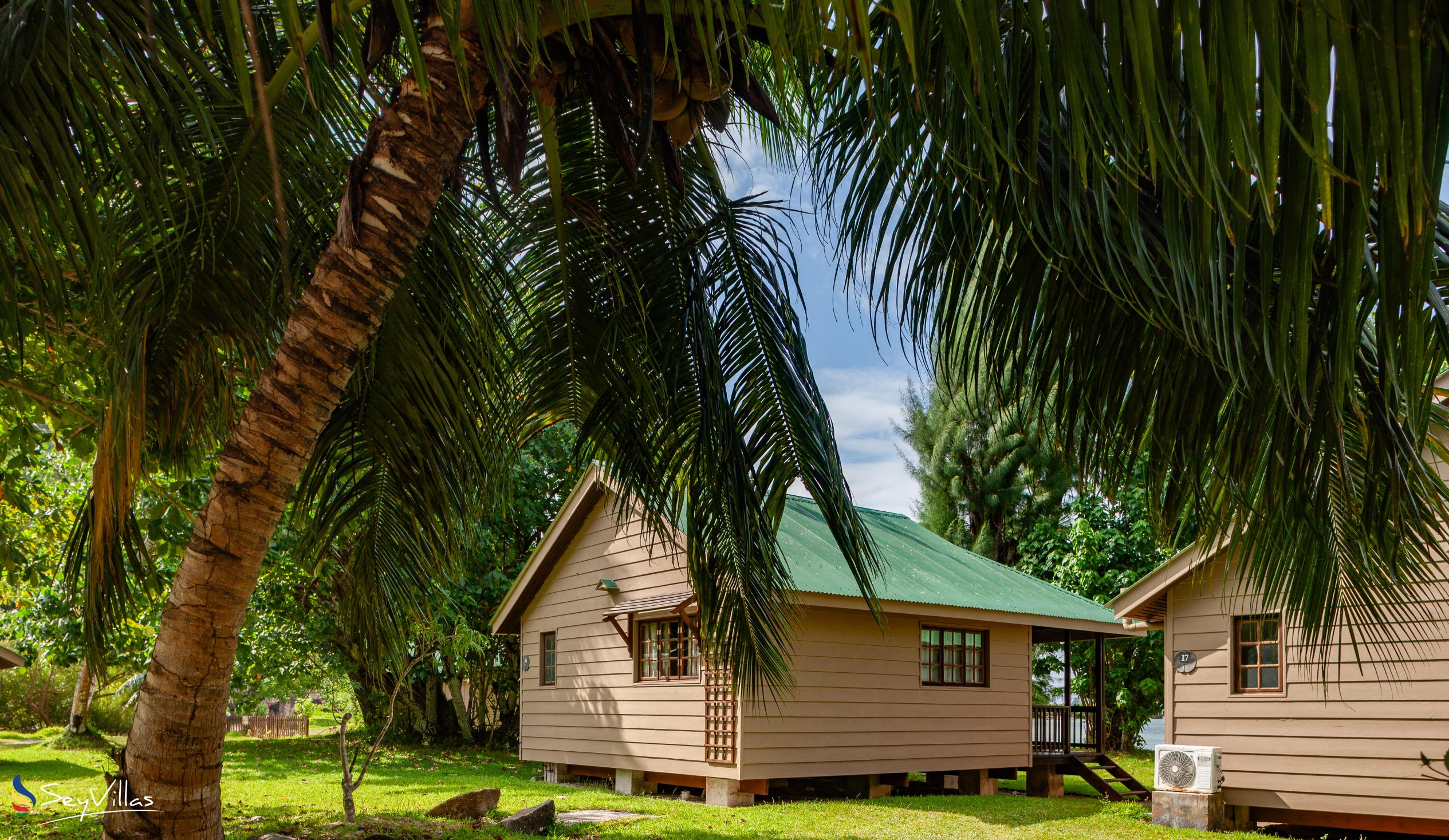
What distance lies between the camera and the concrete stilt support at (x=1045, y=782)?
15.5 meters

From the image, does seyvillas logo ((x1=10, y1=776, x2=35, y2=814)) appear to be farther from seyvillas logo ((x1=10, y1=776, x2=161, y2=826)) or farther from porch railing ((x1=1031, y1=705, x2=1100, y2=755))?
porch railing ((x1=1031, y1=705, x2=1100, y2=755))

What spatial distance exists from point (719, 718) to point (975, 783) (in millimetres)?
4780

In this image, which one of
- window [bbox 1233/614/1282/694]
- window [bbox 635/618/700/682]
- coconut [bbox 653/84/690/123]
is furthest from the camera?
window [bbox 635/618/700/682]

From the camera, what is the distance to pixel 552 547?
16.0 m

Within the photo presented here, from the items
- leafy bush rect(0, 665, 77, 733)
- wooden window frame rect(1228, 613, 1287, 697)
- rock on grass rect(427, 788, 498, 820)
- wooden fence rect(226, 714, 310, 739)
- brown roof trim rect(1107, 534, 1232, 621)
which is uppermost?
brown roof trim rect(1107, 534, 1232, 621)

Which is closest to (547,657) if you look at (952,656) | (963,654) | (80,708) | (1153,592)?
(952,656)

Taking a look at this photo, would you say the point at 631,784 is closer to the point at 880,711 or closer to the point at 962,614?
the point at 880,711

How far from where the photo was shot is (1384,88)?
119cm

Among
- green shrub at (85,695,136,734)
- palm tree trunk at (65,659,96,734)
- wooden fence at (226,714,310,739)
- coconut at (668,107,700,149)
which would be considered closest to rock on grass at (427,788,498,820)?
coconut at (668,107,700,149)

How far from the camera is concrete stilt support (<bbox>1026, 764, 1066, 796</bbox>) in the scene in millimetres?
15453

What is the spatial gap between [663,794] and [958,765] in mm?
4239

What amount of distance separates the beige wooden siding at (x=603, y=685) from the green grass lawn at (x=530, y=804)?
0.59 metres

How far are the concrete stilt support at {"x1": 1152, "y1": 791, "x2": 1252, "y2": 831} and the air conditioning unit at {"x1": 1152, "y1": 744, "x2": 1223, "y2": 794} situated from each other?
8 cm

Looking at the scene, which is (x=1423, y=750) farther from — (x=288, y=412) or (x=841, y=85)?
(x=288, y=412)
